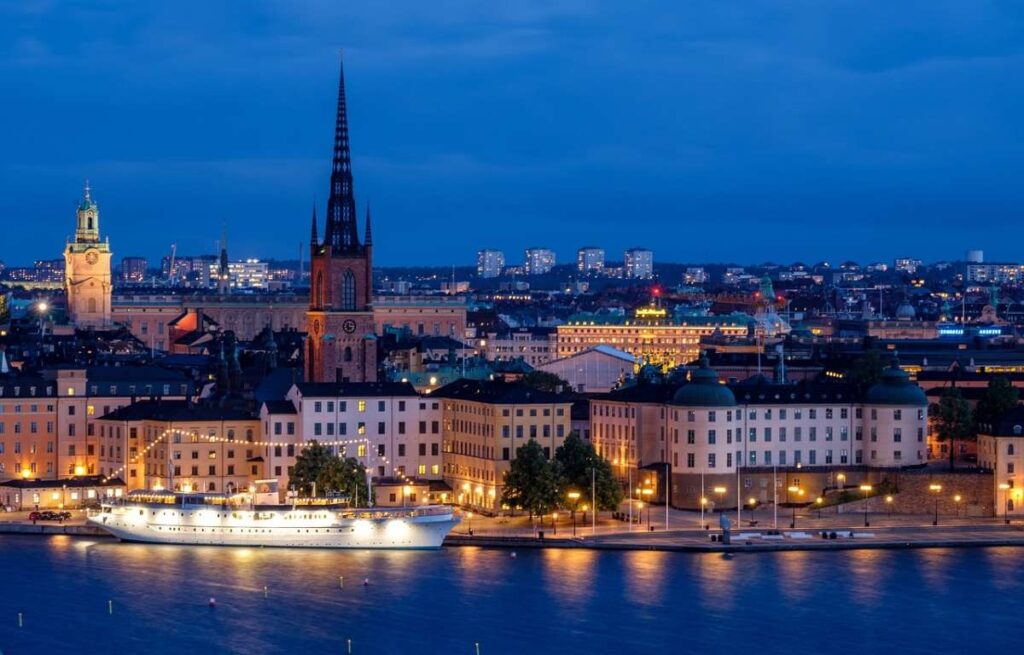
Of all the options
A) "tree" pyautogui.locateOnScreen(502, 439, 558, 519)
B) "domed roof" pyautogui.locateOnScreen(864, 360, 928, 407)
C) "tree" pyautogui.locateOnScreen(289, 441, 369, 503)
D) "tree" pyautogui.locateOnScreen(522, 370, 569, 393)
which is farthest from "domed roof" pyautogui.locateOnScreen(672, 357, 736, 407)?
"tree" pyautogui.locateOnScreen(522, 370, 569, 393)

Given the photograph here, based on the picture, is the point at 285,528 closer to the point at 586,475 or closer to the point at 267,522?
the point at 267,522

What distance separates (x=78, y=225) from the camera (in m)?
116

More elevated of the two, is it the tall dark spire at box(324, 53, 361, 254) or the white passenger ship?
the tall dark spire at box(324, 53, 361, 254)

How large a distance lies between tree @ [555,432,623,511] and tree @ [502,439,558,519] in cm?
32

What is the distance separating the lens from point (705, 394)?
59.2m

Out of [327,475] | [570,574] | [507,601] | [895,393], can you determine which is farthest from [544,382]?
[507,601]

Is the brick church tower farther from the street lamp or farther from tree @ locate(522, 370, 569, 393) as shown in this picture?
the street lamp

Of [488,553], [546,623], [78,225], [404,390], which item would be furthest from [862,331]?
[546,623]

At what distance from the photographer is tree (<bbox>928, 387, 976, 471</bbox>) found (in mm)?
63094

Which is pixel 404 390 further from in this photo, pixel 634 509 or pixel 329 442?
pixel 634 509

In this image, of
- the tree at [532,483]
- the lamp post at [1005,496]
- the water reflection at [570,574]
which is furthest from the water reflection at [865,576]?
the tree at [532,483]

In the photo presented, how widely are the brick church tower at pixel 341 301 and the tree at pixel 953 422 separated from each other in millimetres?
14465

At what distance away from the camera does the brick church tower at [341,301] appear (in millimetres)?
67500

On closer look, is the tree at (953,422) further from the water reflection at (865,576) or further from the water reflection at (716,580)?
the water reflection at (716,580)
